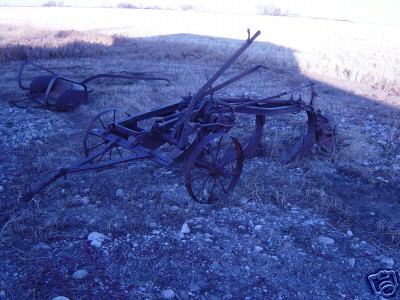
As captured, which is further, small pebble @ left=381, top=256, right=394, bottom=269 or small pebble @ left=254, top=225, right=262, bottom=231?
small pebble @ left=254, top=225, right=262, bottom=231

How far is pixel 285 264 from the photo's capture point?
3.45 m

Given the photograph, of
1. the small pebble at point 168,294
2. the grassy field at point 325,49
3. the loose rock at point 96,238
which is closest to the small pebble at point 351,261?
the small pebble at point 168,294

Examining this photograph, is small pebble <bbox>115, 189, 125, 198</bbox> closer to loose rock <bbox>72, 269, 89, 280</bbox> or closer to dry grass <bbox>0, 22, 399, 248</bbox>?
dry grass <bbox>0, 22, 399, 248</bbox>

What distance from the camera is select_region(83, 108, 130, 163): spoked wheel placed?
440 centimetres

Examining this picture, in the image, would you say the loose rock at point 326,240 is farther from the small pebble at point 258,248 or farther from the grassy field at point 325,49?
the grassy field at point 325,49

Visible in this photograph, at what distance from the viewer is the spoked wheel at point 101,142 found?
4.40 meters

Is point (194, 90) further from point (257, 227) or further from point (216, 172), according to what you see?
point (257, 227)

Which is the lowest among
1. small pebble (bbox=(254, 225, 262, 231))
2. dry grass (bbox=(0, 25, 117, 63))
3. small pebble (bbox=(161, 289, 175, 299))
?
small pebble (bbox=(161, 289, 175, 299))

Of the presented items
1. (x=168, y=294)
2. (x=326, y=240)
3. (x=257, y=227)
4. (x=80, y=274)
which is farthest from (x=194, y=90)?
(x=168, y=294)

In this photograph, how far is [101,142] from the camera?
227 inches

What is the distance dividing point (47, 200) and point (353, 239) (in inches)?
122

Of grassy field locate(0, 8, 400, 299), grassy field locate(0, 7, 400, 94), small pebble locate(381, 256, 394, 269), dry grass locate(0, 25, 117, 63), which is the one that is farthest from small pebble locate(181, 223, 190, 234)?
dry grass locate(0, 25, 117, 63)

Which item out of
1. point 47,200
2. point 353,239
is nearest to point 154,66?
point 47,200

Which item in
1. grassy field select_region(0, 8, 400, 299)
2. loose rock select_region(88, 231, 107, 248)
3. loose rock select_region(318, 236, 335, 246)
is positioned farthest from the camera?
loose rock select_region(318, 236, 335, 246)
